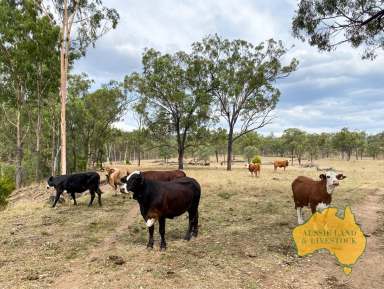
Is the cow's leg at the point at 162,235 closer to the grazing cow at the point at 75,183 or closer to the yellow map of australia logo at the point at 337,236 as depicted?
the yellow map of australia logo at the point at 337,236

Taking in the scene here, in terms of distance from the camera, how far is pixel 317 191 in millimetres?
9836

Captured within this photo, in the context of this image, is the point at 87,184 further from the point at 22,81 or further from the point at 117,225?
the point at 22,81

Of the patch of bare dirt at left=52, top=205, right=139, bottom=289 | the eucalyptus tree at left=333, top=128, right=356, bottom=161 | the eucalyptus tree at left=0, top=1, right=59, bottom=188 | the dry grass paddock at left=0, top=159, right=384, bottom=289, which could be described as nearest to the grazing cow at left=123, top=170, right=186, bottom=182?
the dry grass paddock at left=0, top=159, right=384, bottom=289

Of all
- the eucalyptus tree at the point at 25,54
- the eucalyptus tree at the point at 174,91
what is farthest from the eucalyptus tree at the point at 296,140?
the eucalyptus tree at the point at 25,54

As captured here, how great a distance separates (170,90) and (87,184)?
2322 cm

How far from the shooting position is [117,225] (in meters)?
11.4

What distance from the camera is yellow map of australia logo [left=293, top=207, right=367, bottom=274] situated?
6426mm

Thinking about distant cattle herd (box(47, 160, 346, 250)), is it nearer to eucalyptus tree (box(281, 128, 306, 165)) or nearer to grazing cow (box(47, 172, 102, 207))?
grazing cow (box(47, 172, 102, 207))

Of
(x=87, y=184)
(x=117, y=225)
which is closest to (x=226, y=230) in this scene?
(x=117, y=225)

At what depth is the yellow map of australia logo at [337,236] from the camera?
643 cm

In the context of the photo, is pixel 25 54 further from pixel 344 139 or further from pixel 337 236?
pixel 344 139

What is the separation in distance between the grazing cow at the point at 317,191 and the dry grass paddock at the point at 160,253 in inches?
48.0

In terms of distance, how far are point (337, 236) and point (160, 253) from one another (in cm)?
420

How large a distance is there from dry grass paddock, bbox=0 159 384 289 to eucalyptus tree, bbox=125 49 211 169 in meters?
24.2
